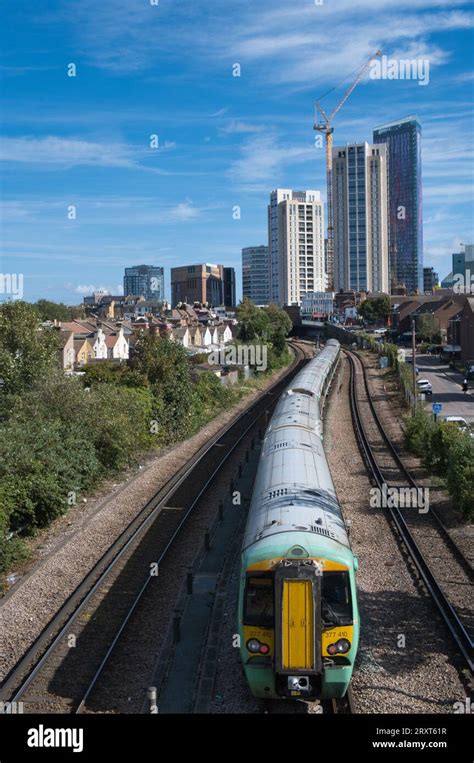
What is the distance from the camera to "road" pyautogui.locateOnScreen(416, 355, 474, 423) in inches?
1390

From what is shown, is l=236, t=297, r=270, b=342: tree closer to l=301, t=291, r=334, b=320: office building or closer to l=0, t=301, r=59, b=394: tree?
l=0, t=301, r=59, b=394: tree

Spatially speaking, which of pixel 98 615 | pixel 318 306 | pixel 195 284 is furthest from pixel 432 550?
pixel 195 284

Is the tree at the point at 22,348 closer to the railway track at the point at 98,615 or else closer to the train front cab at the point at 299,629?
the railway track at the point at 98,615

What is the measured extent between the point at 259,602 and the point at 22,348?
23.8 meters

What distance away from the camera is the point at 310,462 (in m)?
13.1

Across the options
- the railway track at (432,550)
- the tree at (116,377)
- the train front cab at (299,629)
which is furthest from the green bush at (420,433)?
the train front cab at (299,629)

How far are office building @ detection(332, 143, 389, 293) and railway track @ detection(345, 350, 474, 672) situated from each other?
16827 cm

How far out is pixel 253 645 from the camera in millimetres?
8609

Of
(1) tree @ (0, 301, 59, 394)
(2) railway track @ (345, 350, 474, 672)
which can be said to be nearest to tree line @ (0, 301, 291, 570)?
(1) tree @ (0, 301, 59, 394)

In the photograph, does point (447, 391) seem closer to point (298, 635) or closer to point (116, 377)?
point (116, 377)

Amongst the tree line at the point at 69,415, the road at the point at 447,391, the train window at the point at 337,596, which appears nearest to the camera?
the train window at the point at 337,596

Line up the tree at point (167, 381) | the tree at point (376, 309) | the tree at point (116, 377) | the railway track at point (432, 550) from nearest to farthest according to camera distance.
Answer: the railway track at point (432, 550)
the tree at point (167, 381)
the tree at point (116, 377)
the tree at point (376, 309)

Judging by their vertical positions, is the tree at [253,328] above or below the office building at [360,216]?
below

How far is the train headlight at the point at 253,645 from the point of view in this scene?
8586 millimetres
